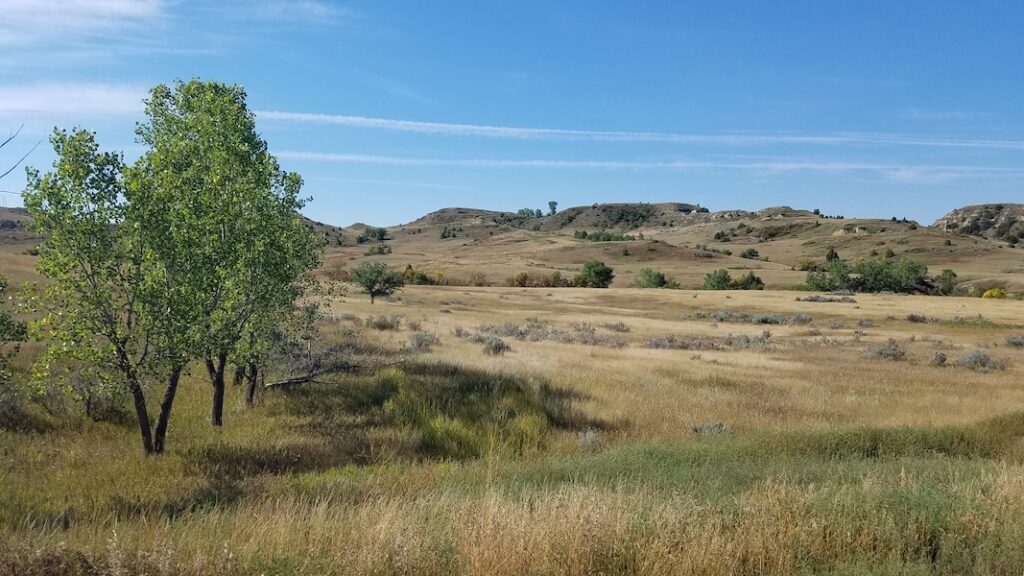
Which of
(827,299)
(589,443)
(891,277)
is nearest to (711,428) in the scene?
(589,443)

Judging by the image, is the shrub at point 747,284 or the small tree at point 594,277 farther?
the small tree at point 594,277

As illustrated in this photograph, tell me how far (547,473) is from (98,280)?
8.01 meters

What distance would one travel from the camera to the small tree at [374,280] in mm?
59500

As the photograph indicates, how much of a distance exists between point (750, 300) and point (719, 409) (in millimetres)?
64305

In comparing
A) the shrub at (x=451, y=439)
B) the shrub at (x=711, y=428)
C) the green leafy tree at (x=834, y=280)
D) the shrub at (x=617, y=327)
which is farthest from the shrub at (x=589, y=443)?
the green leafy tree at (x=834, y=280)

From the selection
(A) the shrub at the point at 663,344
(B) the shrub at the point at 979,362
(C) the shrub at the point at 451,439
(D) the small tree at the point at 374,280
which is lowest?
(B) the shrub at the point at 979,362

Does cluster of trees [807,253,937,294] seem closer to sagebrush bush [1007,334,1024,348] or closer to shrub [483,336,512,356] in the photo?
sagebrush bush [1007,334,1024,348]

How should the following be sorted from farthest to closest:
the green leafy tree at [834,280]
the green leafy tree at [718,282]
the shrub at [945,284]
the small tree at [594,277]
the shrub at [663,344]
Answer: the small tree at [594,277]
the green leafy tree at [718,282]
the shrub at [945,284]
the green leafy tree at [834,280]
the shrub at [663,344]

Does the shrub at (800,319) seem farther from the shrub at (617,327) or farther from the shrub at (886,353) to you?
the shrub at (886,353)

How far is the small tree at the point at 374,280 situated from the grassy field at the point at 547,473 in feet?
101

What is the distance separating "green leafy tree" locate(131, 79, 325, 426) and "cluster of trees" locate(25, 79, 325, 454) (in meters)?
0.03

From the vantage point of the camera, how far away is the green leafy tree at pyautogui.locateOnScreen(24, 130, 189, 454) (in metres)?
10.1

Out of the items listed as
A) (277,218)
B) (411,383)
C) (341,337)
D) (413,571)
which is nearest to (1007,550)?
(413,571)

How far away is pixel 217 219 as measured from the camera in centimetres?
1238
